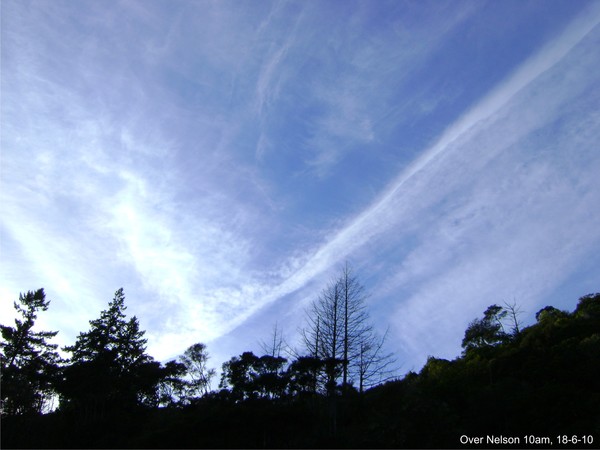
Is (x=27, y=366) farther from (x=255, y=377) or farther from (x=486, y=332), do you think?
(x=486, y=332)

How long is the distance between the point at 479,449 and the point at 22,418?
27385 mm

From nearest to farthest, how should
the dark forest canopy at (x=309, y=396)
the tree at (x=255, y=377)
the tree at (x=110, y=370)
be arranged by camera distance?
the dark forest canopy at (x=309, y=396) < the tree at (x=255, y=377) < the tree at (x=110, y=370)

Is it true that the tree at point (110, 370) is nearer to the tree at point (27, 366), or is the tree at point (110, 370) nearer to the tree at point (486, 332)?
the tree at point (27, 366)

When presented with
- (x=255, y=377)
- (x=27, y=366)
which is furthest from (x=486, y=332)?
(x=27, y=366)

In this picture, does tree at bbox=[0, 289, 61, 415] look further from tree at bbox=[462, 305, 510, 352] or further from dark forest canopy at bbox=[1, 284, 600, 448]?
tree at bbox=[462, 305, 510, 352]

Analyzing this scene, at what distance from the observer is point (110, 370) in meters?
34.9

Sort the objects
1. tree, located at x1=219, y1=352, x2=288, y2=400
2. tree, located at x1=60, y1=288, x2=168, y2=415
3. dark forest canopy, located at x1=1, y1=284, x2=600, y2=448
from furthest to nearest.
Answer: tree, located at x1=60, y1=288, x2=168, y2=415 → tree, located at x1=219, y1=352, x2=288, y2=400 → dark forest canopy, located at x1=1, y1=284, x2=600, y2=448

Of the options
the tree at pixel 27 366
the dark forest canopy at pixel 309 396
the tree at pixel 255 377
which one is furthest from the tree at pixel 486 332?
the tree at pixel 27 366

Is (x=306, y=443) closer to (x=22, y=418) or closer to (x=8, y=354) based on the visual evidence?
(x=22, y=418)

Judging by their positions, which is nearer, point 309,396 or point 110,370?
point 309,396

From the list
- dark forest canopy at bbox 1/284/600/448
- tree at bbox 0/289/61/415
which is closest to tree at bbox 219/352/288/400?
dark forest canopy at bbox 1/284/600/448

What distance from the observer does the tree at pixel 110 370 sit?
1262 inches

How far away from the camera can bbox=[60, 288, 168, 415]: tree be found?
3206 centimetres

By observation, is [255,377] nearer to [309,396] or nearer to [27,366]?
[309,396]
